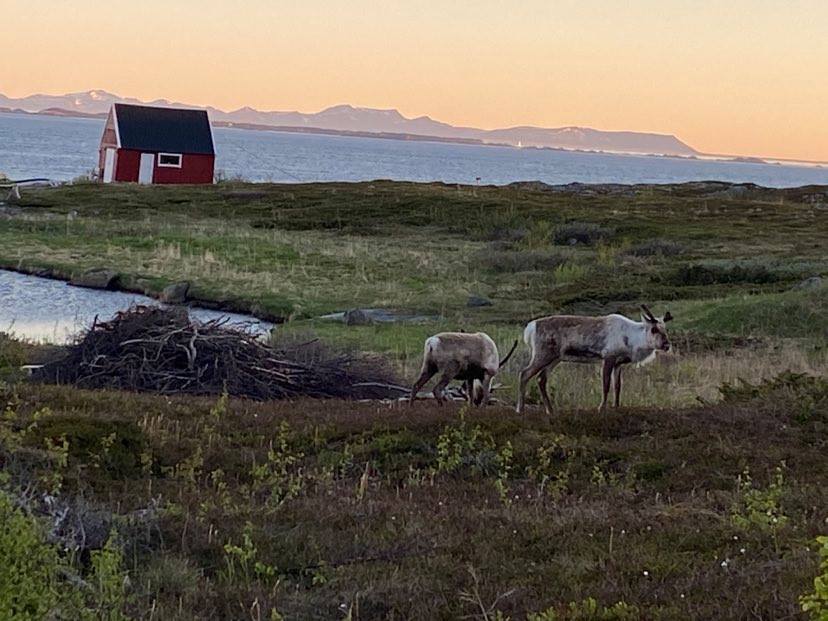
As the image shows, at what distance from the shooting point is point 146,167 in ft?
225

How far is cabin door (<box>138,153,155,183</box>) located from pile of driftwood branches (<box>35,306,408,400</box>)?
5284 centimetres

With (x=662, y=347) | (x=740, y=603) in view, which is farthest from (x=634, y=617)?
(x=662, y=347)

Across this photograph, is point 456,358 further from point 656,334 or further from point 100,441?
point 100,441

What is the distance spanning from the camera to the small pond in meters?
24.8

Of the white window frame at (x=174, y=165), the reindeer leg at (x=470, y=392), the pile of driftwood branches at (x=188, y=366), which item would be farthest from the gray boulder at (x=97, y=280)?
the white window frame at (x=174, y=165)

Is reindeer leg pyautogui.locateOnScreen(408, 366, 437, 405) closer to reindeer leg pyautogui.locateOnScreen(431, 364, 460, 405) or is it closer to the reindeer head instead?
reindeer leg pyautogui.locateOnScreen(431, 364, 460, 405)

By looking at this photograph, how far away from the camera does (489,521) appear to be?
8414 mm

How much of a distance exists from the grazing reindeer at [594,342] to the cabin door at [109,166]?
2294 inches

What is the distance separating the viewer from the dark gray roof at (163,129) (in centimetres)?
6681

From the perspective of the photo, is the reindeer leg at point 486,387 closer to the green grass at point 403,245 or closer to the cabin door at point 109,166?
the green grass at point 403,245

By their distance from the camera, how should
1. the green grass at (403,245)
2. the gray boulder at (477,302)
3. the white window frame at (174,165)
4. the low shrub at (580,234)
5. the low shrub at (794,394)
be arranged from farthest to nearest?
the white window frame at (174,165) → the low shrub at (580,234) → the green grass at (403,245) → the gray boulder at (477,302) → the low shrub at (794,394)

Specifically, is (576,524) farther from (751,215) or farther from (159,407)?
(751,215)

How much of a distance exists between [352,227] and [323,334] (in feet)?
89.9

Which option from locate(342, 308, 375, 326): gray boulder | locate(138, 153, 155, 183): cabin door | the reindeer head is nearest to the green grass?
locate(342, 308, 375, 326): gray boulder
